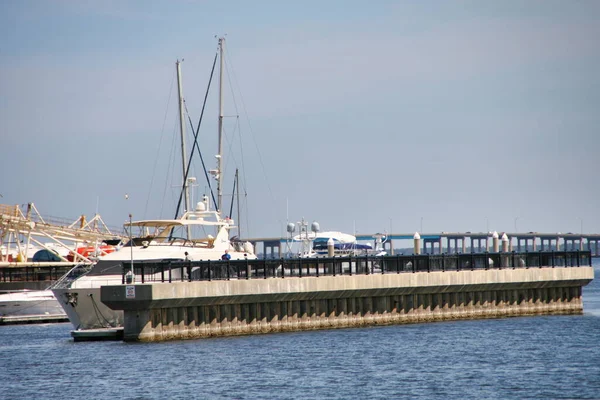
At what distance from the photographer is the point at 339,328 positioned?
5778 centimetres

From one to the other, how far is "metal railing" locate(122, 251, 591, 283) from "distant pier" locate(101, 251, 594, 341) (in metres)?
0.06

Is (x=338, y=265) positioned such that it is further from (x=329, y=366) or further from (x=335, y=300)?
(x=329, y=366)

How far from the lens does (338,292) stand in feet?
189

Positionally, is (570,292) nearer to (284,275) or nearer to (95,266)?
(284,275)

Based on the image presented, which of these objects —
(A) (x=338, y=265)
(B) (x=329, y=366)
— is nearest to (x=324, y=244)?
(A) (x=338, y=265)

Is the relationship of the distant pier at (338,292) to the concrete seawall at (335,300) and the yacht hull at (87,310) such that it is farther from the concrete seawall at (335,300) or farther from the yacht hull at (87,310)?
the yacht hull at (87,310)

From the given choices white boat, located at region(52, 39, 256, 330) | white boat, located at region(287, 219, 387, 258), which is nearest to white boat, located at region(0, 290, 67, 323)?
white boat, located at region(52, 39, 256, 330)

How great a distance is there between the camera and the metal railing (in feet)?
175

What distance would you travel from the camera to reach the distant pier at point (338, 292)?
51906mm

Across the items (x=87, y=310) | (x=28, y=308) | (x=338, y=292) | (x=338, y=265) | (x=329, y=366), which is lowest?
(x=329, y=366)

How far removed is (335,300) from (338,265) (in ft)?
6.22

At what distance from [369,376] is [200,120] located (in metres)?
46.2

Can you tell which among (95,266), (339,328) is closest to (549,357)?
(339,328)

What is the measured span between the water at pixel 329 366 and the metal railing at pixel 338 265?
3.43 meters
